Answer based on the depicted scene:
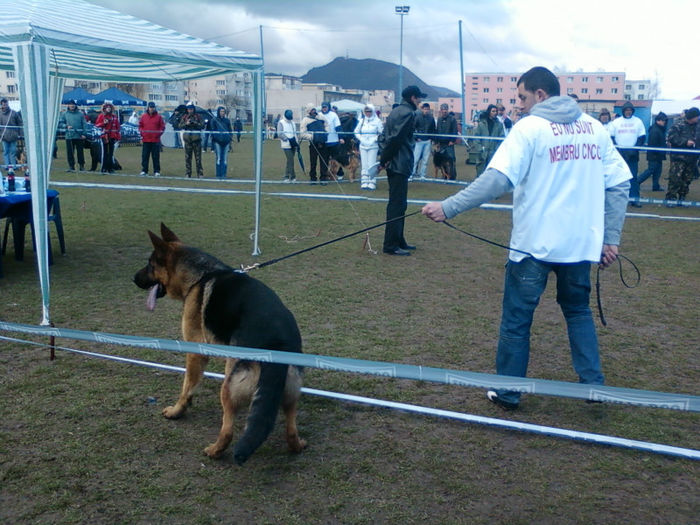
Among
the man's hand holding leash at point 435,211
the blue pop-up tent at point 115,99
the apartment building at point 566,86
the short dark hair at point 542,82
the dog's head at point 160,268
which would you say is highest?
the apartment building at point 566,86

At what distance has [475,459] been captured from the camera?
3287 mm

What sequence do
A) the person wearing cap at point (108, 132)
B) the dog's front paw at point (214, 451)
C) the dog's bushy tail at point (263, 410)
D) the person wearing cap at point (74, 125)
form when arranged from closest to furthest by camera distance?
the dog's bushy tail at point (263, 410), the dog's front paw at point (214, 451), the person wearing cap at point (74, 125), the person wearing cap at point (108, 132)

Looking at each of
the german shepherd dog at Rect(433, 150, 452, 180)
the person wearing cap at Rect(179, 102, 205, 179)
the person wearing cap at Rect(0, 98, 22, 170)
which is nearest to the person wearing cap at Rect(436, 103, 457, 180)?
the german shepherd dog at Rect(433, 150, 452, 180)

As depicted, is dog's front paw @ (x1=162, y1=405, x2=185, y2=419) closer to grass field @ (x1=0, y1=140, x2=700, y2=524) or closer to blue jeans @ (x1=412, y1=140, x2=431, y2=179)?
grass field @ (x1=0, y1=140, x2=700, y2=524)

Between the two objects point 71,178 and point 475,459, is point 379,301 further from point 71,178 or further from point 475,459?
point 71,178

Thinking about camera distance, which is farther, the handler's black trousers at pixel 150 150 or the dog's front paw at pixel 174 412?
the handler's black trousers at pixel 150 150

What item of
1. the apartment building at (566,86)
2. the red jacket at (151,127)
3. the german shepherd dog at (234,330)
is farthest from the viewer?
the apartment building at (566,86)

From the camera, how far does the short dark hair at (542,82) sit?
3570 mm

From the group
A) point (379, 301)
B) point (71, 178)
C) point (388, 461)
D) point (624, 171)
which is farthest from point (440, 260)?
point (71, 178)

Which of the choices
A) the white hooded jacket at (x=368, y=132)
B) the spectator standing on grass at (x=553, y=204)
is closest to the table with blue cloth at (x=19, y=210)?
the spectator standing on grass at (x=553, y=204)

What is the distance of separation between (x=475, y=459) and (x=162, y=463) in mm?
1752

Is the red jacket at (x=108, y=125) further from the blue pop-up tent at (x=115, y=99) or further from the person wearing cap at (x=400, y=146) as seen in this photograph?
the blue pop-up tent at (x=115, y=99)

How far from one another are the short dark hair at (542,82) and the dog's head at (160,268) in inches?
96.3

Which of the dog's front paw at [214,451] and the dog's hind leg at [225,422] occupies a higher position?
the dog's hind leg at [225,422]
